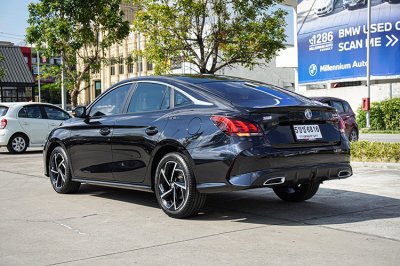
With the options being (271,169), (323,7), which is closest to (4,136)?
(271,169)

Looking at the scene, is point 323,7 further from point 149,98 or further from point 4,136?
point 149,98

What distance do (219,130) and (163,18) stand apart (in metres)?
18.4

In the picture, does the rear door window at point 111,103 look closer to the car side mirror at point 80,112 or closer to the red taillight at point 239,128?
the car side mirror at point 80,112

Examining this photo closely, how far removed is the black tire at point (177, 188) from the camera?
5809mm

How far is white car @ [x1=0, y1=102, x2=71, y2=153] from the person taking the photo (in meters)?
16.4

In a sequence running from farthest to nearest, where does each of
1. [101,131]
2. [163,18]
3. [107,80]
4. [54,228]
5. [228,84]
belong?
1. [107,80]
2. [163,18]
3. [101,131]
4. [228,84]
5. [54,228]

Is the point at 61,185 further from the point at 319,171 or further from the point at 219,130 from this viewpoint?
the point at 319,171

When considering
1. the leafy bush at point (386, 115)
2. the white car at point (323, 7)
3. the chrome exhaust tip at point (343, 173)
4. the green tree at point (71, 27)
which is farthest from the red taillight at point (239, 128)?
the white car at point (323, 7)

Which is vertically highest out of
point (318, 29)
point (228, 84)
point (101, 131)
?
point (318, 29)

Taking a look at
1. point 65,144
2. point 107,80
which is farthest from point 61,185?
point 107,80

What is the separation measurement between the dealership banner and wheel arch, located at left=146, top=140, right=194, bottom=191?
1089 inches

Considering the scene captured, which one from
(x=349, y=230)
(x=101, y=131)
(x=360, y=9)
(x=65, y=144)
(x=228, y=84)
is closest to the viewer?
(x=349, y=230)

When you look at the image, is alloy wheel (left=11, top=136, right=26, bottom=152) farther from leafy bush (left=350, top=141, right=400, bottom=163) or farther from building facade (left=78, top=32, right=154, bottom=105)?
building facade (left=78, top=32, right=154, bottom=105)

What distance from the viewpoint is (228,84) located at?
6453 millimetres
